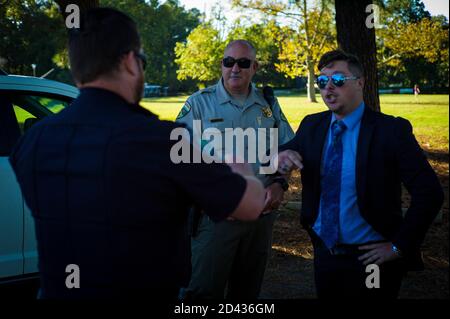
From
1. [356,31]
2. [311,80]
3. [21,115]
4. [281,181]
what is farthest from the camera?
[311,80]

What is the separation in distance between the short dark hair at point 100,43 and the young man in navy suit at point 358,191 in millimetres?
1328

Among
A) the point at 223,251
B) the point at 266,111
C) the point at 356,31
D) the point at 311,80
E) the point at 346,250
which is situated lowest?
the point at 223,251

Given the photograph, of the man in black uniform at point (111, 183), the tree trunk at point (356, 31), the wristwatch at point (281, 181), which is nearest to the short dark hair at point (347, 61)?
the wristwatch at point (281, 181)

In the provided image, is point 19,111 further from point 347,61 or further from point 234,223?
point 347,61

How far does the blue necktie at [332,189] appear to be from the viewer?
262 cm

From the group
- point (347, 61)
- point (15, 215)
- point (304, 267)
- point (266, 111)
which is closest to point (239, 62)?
point (266, 111)

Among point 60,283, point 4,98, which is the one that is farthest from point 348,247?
point 4,98

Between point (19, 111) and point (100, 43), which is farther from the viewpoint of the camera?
point (19, 111)

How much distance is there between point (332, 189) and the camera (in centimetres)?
264

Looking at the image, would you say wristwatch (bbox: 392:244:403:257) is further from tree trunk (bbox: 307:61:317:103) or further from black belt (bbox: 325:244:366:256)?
tree trunk (bbox: 307:61:317:103)

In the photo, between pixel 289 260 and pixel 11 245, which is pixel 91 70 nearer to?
pixel 11 245

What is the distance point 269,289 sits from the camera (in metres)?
4.65

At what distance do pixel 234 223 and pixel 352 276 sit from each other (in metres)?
1.13

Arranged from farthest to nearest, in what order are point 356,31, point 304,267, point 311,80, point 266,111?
point 311,80
point 356,31
point 304,267
point 266,111
